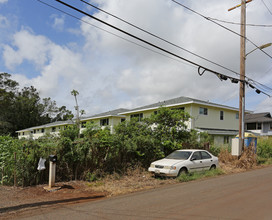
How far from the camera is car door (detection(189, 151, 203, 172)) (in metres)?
11.0

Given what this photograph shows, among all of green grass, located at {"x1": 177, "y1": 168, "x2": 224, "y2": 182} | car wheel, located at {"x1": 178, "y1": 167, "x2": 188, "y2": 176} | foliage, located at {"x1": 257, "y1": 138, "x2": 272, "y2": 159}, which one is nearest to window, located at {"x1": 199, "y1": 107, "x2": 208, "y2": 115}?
foliage, located at {"x1": 257, "y1": 138, "x2": 272, "y2": 159}

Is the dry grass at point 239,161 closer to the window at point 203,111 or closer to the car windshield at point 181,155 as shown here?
the car windshield at point 181,155

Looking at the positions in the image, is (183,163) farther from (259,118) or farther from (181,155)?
(259,118)

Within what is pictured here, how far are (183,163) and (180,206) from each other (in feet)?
15.3

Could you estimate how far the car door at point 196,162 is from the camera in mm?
10977

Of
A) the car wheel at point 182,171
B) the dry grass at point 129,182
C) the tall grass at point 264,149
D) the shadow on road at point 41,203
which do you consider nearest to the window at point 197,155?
the car wheel at point 182,171

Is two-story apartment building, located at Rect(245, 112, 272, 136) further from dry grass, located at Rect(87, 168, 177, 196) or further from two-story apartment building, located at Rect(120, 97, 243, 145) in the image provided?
dry grass, located at Rect(87, 168, 177, 196)

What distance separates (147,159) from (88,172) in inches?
143

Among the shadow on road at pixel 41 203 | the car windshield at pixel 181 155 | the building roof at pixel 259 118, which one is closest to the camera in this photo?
the shadow on road at pixel 41 203

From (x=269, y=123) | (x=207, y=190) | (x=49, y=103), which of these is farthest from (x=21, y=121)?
(x=207, y=190)

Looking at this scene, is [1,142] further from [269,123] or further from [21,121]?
[21,121]

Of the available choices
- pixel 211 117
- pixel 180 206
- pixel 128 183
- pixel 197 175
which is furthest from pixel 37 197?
pixel 211 117

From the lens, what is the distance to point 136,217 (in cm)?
528

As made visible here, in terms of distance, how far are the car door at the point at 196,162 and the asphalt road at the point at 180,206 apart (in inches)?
106
